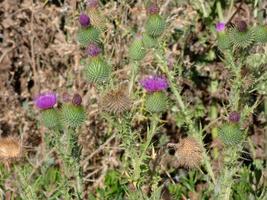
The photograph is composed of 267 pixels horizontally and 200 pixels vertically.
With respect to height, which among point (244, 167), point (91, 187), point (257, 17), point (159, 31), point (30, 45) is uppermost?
point (159, 31)

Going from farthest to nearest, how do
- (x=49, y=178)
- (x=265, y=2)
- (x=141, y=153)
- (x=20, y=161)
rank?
(x=265, y=2) → (x=49, y=178) → (x=20, y=161) → (x=141, y=153)

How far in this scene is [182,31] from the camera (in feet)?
15.8

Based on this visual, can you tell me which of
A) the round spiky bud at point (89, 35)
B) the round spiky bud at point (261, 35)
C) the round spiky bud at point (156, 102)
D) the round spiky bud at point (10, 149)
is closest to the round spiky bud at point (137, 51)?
the round spiky bud at point (89, 35)

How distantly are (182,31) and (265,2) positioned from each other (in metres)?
0.64

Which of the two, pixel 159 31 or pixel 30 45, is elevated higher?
pixel 159 31

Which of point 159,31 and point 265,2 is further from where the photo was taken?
point 265,2

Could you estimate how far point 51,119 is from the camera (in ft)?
9.68

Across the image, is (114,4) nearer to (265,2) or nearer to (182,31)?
(182,31)

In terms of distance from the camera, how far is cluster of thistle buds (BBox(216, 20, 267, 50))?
3.20 m

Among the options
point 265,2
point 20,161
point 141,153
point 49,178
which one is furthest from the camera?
point 265,2

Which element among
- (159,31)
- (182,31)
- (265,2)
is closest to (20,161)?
(159,31)

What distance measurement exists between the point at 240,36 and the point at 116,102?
787 millimetres

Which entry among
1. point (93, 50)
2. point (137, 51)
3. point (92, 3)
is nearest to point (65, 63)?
point (92, 3)

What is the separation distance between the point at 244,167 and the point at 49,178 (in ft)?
4.26
